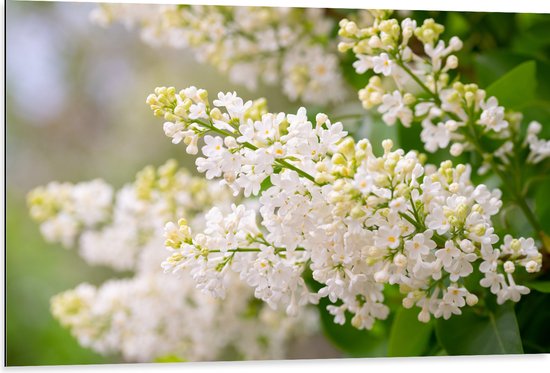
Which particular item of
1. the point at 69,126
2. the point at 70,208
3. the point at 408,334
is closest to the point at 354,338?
the point at 408,334

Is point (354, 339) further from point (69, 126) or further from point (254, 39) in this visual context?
point (69, 126)

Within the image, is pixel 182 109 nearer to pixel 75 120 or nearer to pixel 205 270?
pixel 205 270

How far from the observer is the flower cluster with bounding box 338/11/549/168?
887 millimetres

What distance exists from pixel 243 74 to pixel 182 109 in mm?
552

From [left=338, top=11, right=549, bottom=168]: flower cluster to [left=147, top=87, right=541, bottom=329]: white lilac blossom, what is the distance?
120mm

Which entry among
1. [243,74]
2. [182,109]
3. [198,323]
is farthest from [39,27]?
[182,109]

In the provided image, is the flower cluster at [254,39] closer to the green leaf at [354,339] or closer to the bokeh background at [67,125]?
the green leaf at [354,339]

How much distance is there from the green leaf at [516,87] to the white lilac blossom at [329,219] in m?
0.25

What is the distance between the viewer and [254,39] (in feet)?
4.24

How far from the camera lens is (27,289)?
7.17ft

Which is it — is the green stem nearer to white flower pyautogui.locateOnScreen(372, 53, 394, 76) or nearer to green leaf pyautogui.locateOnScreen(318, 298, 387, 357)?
white flower pyautogui.locateOnScreen(372, 53, 394, 76)

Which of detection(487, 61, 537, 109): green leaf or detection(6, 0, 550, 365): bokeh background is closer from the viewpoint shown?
detection(487, 61, 537, 109): green leaf

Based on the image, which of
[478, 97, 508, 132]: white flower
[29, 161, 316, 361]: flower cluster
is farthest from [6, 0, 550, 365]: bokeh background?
[478, 97, 508, 132]: white flower

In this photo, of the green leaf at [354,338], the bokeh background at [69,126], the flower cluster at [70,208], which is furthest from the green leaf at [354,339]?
the bokeh background at [69,126]
